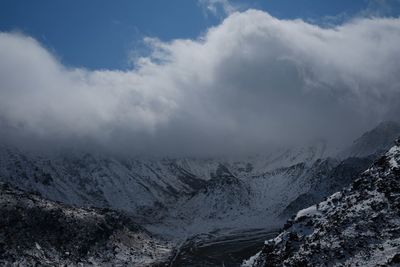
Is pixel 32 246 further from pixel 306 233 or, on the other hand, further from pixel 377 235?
pixel 377 235

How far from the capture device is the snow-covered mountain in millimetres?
89062

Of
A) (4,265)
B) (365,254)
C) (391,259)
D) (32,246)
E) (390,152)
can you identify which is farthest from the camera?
(32,246)

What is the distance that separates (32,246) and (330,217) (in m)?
123

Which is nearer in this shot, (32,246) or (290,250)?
(290,250)

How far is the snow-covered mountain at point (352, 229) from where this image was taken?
89.1 metres

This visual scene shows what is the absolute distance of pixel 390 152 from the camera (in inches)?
4345

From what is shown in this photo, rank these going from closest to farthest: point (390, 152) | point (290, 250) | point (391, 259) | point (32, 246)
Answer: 1. point (391, 259)
2. point (290, 250)
3. point (390, 152)
4. point (32, 246)

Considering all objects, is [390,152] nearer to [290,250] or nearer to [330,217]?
[330,217]

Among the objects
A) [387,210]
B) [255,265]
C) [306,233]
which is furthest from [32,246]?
[387,210]

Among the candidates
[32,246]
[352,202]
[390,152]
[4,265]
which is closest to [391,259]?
[352,202]

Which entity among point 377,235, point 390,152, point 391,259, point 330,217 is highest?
point 390,152

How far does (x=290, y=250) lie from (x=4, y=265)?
4087 inches

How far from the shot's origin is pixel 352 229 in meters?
94.8

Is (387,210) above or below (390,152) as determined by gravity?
below
